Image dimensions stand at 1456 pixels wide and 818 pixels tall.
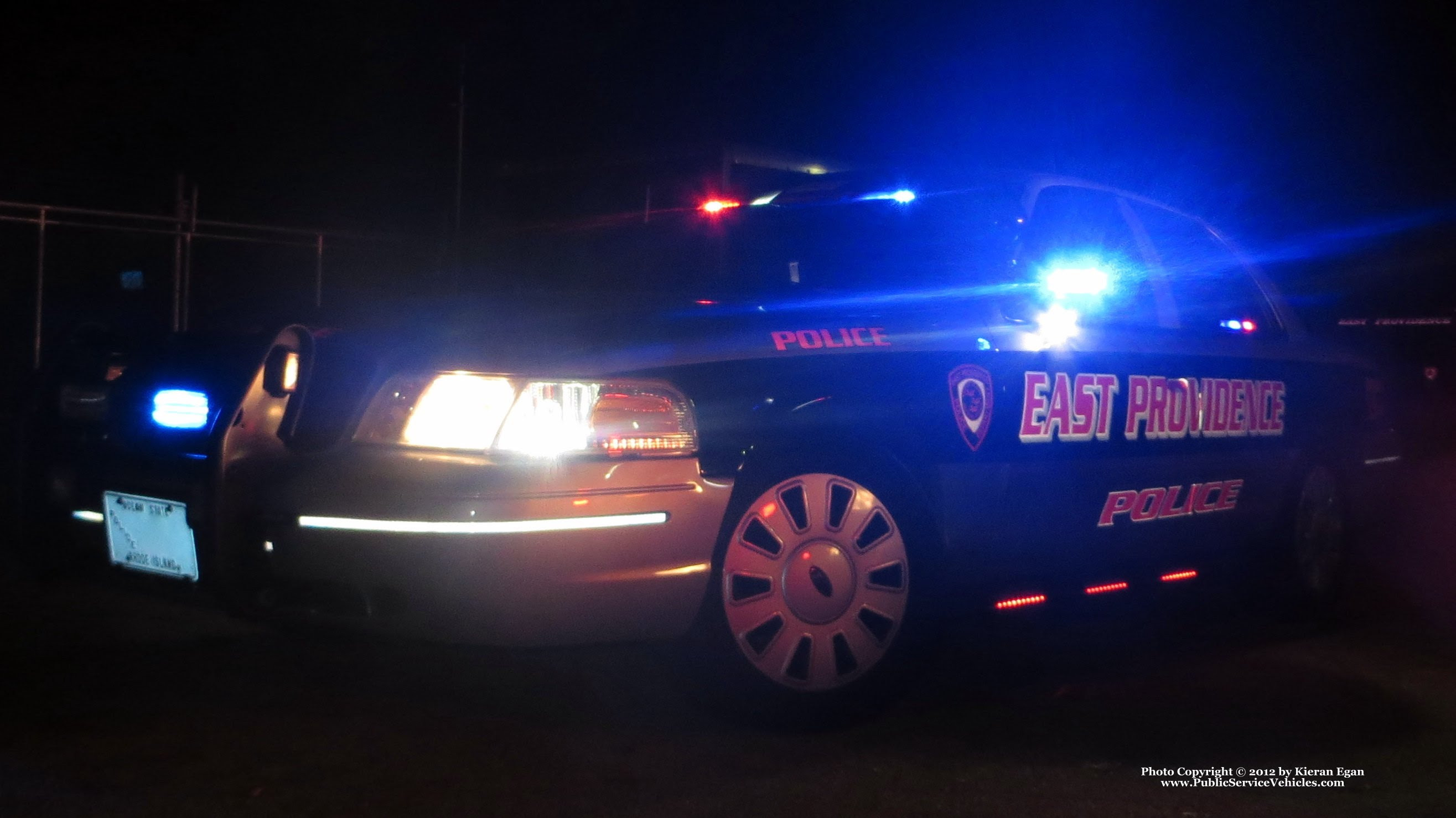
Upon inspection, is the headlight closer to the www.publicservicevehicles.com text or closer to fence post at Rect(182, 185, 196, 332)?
the www.publicservicevehicles.com text

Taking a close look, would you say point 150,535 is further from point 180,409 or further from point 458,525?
point 458,525

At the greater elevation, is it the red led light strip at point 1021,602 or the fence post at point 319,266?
the fence post at point 319,266

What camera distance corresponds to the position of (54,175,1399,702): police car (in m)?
3.45

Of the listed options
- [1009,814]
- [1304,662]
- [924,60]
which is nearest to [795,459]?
[1009,814]

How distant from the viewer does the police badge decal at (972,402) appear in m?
4.25

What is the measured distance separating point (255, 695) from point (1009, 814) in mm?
2262

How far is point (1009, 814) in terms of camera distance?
341cm

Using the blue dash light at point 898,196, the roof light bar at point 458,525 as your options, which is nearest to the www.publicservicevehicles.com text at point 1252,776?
the roof light bar at point 458,525

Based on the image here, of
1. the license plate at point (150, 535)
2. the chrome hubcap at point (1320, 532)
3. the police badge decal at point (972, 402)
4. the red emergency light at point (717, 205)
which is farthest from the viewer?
the chrome hubcap at point (1320, 532)

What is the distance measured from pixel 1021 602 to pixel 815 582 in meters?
0.89

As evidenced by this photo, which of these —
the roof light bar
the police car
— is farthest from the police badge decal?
the roof light bar

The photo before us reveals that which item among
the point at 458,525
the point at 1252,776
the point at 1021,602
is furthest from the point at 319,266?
the point at 1252,776

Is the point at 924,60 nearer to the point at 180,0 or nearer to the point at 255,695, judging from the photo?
the point at 180,0

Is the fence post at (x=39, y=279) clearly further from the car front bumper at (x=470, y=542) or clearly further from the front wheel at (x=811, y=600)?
the front wheel at (x=811, y=600)
